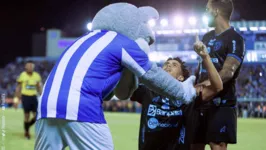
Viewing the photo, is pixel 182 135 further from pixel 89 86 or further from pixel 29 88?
pixel 29 88

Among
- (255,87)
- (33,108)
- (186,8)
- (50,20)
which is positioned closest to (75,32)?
(50,20)

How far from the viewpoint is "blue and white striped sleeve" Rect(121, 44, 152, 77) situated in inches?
Answer: 105

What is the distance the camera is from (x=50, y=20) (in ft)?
156

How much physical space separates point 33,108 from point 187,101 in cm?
847

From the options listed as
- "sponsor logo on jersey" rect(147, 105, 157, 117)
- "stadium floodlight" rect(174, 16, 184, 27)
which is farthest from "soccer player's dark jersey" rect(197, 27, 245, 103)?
"stadium floodlight" rect(174, 16, 184, 27)

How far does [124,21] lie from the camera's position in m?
2.91

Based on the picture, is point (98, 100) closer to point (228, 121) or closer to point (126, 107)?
point (228, 121)

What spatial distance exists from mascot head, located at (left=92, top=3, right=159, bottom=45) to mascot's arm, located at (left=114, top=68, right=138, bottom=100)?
0.27 meters

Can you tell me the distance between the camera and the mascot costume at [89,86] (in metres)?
2.56

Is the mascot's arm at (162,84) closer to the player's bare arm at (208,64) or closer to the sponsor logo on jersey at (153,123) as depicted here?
the player's bare arm at (208,64)

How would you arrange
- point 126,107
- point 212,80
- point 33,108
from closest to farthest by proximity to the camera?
point 212,80 < point 33,108 < point 126,107

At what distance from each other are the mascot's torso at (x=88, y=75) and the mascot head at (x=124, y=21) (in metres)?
0.14

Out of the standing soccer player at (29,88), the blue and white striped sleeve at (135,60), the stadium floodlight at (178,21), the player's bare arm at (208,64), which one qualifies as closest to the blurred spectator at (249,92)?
the stadium floodlight at (178,21)

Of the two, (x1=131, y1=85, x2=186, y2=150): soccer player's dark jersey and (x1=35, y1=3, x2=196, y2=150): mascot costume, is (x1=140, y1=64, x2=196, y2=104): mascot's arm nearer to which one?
(x1=35, y1=3, x2=196, y2=150): mascot costume
